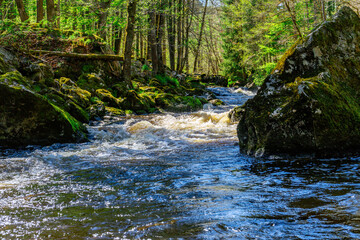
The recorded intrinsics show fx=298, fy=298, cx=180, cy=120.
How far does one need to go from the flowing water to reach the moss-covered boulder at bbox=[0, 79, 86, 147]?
612 millimetres

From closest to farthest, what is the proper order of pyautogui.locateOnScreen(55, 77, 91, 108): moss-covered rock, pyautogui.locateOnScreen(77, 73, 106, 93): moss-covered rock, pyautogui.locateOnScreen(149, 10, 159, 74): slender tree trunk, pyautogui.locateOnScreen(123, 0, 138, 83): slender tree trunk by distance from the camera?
pyautogui.locateOnScreen(55, 77, 91, 108): moss-covered rock → pyautogui.locateOnScreen(77, 73, 106, 93): moss-covered rock → pyautogui.locateOnScreen(123, 0, 138, 83): slender tree trunk → pyautogui.locateOnScreen(149, 10, 159, 74): slender tree trunk

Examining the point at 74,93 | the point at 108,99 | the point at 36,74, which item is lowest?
the point at 108,99

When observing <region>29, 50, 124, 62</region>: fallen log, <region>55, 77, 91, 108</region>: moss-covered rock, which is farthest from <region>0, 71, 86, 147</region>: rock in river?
<region>29, 50, 124, 62</region>: fallen log

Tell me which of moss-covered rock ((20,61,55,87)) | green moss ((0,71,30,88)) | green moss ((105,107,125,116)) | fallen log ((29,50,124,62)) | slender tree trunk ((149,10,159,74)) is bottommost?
green moss ((105,107,125,116))

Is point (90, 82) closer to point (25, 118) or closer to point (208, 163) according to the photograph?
point (25, 118)

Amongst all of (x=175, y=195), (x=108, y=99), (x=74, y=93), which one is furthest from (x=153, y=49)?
(x=175, y=195)

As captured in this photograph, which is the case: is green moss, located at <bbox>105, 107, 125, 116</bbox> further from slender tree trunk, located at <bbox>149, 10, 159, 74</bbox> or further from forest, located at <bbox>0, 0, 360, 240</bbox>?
slender tree trunk, located at <bbox>149, 10, 159, 74</bbox>

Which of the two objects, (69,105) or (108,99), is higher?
(108,99)

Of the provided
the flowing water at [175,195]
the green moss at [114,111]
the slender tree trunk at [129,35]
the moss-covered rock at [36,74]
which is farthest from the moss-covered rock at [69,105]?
the slender tree trunk at [129,35]

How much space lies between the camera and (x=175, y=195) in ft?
11.1

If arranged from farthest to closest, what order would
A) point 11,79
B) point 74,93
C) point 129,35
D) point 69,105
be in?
point 129,35 → point 74,93 → point 69,105 → point 11,79

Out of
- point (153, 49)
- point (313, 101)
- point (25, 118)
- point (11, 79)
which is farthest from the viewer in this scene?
point (153, 49)

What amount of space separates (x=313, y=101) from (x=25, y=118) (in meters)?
5.87

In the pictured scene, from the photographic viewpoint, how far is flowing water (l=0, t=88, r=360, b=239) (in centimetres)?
241
